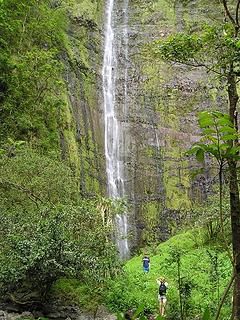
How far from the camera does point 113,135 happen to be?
1063 inches

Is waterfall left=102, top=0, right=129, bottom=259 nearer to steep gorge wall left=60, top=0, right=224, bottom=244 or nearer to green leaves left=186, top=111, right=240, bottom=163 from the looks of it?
steep gorge wall left=60, top=0, right=224, bottom=244

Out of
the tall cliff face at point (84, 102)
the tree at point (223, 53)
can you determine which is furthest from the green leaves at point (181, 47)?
the tall cliff face at point (84, 102)

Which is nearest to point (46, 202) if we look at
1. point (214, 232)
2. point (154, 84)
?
point (214, 232)

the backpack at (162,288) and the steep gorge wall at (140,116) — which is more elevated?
the steep gorge wall at (140,116)

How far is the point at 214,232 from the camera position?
19203mm

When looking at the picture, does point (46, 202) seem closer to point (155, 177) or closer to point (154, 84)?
point (155, 177)

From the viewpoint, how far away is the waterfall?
24119mm

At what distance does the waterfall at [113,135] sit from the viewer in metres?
24.1

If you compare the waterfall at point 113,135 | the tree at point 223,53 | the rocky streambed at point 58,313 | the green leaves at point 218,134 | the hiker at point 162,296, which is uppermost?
the waterfall at point 113,135

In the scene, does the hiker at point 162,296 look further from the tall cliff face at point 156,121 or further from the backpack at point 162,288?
the tall cliff face at point 156,121

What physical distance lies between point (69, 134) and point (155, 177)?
6.71 meters

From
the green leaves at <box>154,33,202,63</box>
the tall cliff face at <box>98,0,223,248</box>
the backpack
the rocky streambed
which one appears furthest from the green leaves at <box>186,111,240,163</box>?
the tall cliff face at <box>98,0,223,248</box>

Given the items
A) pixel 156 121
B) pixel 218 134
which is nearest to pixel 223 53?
pixel 218 134

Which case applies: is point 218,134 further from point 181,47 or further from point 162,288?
point 162,288
